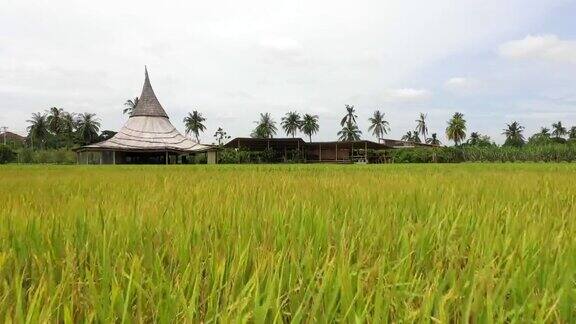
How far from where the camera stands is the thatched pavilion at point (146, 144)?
43.9m

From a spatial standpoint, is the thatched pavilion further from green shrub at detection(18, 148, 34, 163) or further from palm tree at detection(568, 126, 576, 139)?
palm tree at detection(568, 126, 576, 139)

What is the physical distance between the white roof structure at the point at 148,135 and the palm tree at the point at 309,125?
32.1 m

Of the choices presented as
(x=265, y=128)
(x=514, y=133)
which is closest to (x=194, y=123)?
(x=265, y=128)

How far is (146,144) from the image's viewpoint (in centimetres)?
4641

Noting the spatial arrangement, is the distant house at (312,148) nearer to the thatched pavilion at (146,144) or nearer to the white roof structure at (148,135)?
the thatched pavilion at (146,144)

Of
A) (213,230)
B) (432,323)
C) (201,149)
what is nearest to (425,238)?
(432,323)

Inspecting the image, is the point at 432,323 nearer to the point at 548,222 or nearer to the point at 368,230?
the point at 368,230

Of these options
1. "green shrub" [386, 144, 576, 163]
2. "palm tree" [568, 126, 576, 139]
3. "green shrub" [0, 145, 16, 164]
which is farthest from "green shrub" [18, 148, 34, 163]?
"palm tree" [568, 126, 576, 139]

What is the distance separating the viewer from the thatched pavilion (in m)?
43.9

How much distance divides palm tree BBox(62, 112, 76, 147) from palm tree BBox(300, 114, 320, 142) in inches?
1545

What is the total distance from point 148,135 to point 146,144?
2.79 metres

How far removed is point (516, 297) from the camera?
92 centimetres

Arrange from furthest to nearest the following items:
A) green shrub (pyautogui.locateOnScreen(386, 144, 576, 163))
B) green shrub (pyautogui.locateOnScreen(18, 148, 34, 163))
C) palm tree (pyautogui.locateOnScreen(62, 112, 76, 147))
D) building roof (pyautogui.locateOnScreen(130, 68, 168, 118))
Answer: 1. palm tree (pyautogui.locateOnScreen(62, 112, 76, 147))
2. building roof (pyautogui.locateOnScreen(130, 68, 168, 118))
3. green shrub (pyautogui.locateOnScreen(18, 148, 34, 163))
4. green shrub (pyautogui.locateOnScreen(386, 144, 576, 163))

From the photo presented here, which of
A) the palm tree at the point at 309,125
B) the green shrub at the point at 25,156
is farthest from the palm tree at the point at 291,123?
the green shrub at the point at 25,156
